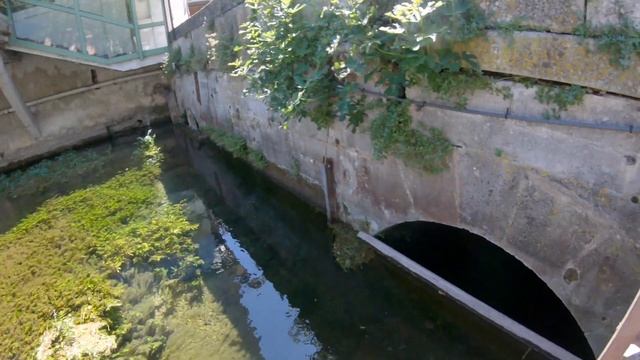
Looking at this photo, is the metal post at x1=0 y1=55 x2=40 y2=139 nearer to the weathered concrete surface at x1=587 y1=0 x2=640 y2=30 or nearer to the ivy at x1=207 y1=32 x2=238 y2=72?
the ivy at x1=207 y1=32 x2=238 y2=72

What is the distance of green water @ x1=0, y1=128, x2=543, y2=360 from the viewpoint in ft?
15.1

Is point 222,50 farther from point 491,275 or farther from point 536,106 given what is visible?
point 536,106

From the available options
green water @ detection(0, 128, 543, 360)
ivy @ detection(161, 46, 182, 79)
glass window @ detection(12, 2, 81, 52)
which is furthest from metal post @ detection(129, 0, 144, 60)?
green water @ detection(0, 128, 543, 360)

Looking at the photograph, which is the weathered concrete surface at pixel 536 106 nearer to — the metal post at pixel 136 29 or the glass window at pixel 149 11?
the metal post at pixel 136 29

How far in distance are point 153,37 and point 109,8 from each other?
112 centimetres

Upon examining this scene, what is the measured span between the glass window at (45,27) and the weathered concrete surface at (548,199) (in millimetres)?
6922

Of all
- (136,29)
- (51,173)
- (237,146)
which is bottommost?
(51,173)

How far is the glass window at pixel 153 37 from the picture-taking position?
1013cm

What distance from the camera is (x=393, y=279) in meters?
5.39

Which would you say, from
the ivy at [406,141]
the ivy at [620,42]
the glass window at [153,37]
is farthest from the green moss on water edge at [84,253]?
the ivy at [620,42]

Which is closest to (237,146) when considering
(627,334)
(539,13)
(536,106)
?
(536,106)

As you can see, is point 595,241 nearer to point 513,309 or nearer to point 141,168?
point 513,309

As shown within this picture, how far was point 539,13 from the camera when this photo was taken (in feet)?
10.7

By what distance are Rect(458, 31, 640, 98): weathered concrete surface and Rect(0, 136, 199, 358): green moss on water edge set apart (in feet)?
14.1
